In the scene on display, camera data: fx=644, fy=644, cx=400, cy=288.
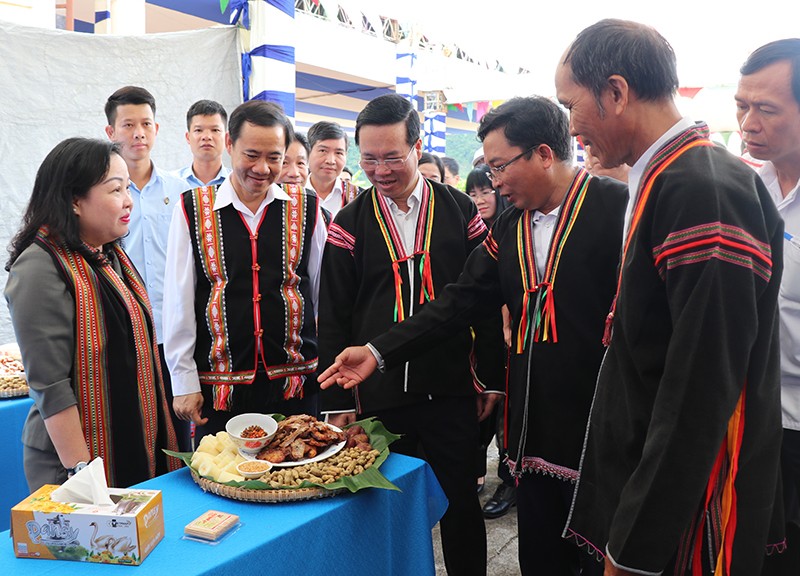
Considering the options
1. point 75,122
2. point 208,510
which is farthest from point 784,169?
point 75,122

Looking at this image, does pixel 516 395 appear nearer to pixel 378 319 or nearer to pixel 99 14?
pixel 378 319

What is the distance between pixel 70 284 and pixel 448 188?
1160mm

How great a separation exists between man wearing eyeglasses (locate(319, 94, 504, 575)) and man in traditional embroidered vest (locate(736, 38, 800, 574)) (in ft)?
2.65

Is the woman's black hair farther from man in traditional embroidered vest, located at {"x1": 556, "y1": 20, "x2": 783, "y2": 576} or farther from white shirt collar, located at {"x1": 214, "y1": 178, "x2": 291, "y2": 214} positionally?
man in traditional embroidered vest, located at {"x1": 556, "y1": 20, "x2": 783, "y2": 576}

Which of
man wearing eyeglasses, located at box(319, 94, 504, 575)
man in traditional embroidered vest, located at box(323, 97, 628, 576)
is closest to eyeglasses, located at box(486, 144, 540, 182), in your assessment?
man in traditional embroidered vest, located at box(323, 97, 628, 576)

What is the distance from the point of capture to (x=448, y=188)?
2.13 m

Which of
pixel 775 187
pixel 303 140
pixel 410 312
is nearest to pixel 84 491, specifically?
pixel 410 312

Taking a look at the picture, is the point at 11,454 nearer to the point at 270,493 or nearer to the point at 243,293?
the point at 243,293

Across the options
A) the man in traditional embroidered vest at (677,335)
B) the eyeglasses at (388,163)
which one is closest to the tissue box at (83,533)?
the man in traditional embroidered vest at (677,335)

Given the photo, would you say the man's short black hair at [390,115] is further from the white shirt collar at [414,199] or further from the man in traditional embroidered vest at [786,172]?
the man in traditional embroidered vest at [786,172]

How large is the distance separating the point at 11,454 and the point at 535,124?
7.59 feet

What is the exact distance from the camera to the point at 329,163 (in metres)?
3.43

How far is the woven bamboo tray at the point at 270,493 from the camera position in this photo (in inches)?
55.1

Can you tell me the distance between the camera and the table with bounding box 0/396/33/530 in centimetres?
248
